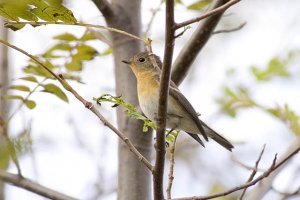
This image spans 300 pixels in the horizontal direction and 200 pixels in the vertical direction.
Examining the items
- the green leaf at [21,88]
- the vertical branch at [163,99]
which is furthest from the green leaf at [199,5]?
the vertical branch at [163,99]

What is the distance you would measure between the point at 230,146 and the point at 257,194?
1.82ft

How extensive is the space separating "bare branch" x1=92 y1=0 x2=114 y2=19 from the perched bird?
306 millimetres

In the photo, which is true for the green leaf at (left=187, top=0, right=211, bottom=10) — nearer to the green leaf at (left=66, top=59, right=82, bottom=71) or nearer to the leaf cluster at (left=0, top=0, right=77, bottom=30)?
the green leaf at (left=66, top=59, right=82, bottom=71)

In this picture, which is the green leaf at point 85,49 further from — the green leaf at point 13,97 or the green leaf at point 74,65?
the green leaf at point 13,97

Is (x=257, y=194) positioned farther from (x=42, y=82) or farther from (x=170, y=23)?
(x=170, y=23)

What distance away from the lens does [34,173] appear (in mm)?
3158

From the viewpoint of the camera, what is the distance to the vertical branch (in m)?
1.35

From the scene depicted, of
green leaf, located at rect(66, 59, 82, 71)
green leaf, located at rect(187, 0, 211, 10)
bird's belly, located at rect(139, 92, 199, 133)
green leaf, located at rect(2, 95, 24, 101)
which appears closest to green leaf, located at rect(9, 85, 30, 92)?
green leaf, located at rect(2, 95, 24, 101)

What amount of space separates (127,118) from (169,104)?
1.50 ft

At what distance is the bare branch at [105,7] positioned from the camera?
267 cm

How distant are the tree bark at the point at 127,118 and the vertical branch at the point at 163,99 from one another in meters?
0.87

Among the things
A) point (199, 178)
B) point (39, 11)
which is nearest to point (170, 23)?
point (39, 11)

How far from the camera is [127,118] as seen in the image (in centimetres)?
276

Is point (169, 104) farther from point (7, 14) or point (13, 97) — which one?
point (7, 14)
